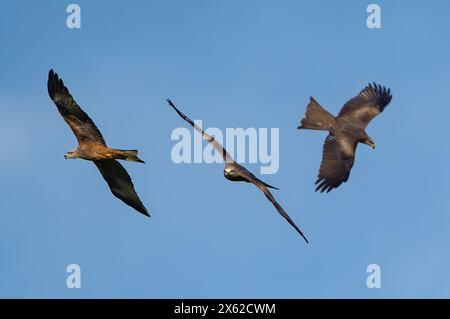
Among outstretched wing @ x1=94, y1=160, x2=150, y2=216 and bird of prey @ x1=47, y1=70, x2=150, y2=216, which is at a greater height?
bird of prey @ x1=47, y1=70, x2=150, y2=216

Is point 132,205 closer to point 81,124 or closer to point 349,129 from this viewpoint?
point 81,124

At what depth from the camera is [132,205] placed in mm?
24391

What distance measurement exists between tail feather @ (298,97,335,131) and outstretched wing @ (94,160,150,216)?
3.69 m

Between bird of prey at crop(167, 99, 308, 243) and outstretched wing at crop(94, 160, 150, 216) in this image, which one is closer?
bird of prey at crop(167, 99, 308, 243)

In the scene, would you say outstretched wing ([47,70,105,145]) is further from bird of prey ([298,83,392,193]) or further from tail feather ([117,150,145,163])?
bird of prey ([298,83,392,193])

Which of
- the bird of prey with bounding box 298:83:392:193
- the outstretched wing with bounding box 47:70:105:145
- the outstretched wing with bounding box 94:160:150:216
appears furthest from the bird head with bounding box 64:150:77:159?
the bird of prey with bounding box 298:83:392:193

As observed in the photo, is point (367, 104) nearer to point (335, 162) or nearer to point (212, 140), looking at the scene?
point (335, 162)

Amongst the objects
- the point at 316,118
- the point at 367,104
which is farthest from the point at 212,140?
the point at 367,104

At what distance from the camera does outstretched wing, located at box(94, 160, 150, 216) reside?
2380cm

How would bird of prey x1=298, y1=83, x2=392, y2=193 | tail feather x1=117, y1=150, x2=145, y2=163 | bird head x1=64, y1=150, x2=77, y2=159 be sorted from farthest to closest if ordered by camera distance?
1. bird of prey x1=298, y1=83, x2=392, y2=193
2. bird head x1=64, y1=150, x2=77, y2=159
3. tail feather x1=117, y1=150, x2=145, y2=163
